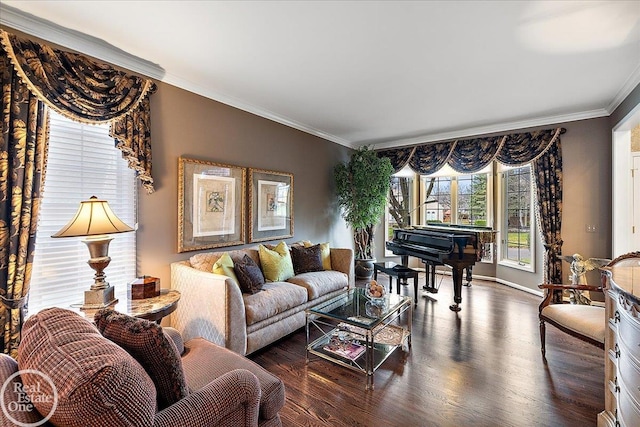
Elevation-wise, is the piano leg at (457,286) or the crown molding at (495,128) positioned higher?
the crown molding at (495,128)

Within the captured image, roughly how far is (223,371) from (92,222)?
1416 millimetres

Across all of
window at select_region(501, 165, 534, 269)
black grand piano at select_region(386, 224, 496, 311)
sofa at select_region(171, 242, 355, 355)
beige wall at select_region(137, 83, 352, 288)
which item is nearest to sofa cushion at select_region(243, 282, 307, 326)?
sofa at select_region(171, 242, 355, 355)

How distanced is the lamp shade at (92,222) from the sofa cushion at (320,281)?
188cm

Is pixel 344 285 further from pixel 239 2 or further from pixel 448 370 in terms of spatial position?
pixel 239 2

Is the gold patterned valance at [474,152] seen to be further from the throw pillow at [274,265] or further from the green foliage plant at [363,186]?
the throw pillow at [274,265]

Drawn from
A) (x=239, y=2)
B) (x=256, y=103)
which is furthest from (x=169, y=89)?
(x=239, y=2)

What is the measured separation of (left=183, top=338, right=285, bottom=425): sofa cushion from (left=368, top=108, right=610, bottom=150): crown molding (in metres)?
4.89

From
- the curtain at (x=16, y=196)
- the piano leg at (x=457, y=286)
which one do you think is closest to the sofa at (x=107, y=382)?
the curtain at (x=16, y=196)

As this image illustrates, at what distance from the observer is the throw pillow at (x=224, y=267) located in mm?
2723

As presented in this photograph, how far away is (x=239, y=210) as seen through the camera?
3.63m

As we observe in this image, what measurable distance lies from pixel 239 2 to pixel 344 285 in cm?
317

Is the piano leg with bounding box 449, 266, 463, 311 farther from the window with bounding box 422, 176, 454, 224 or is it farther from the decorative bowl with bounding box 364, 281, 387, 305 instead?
the window with bounding box 422, 176, 454, 224

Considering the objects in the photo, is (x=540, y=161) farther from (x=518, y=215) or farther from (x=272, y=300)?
(x=272, y=300)

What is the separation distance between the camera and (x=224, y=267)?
9.10ft
